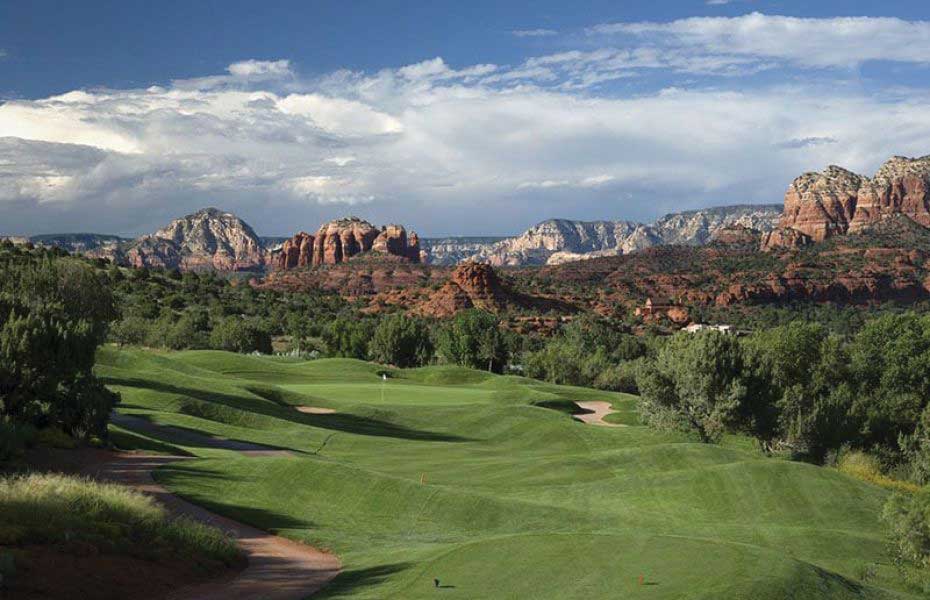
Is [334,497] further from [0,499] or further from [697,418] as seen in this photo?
[697,418]

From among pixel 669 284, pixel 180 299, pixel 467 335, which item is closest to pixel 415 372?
pixel 467 335

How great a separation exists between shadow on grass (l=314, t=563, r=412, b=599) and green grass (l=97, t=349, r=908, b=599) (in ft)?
0.19

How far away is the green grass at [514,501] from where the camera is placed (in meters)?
14.6

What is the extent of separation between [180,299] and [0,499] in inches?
4002

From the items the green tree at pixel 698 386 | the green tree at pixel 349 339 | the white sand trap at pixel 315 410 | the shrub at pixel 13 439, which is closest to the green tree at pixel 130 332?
the green tree at pixel 349 339

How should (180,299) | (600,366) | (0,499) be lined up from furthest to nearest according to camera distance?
(180,299) < (600,366) < (0,499)

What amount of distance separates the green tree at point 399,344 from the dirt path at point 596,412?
29.5 m

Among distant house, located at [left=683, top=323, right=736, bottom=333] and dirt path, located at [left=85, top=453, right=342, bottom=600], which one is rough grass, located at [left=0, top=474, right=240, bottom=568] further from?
distant house, located at [left=683, top=323, right=736, bottom=333]

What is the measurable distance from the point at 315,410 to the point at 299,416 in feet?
12.5

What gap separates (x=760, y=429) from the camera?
142ft

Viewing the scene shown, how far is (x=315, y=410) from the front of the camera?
48594 millimetres

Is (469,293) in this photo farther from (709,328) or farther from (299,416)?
(299,416)

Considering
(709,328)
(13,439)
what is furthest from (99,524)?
(709,328)

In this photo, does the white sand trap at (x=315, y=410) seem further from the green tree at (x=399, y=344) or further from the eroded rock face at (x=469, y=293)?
the eroded rock face at (x=469, y=293)
